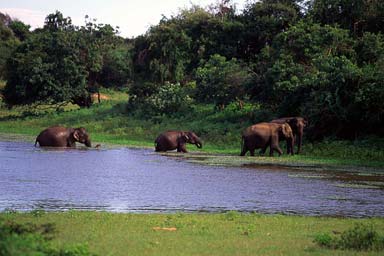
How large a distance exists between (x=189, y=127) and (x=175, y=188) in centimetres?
2027

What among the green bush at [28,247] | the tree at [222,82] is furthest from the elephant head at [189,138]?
the green bush at [28,247]

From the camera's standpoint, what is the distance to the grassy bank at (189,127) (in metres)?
27.8

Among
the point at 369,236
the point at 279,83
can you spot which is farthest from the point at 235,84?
the point at 369,236

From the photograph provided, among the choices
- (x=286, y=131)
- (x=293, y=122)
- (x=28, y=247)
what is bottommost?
(x=28, y=247)

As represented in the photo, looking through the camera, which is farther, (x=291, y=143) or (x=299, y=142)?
(x=299, y=142)

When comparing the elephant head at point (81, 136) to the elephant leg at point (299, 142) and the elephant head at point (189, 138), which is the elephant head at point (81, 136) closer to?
the elephant head at point (189, 138)

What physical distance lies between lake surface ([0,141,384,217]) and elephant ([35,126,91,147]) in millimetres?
6588

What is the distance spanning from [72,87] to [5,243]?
43112 mm

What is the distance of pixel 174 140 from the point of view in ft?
106

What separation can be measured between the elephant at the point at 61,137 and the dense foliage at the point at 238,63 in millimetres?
8015

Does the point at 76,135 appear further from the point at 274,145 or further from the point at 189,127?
the point at 274,145

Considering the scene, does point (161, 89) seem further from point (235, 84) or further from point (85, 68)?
point (85, 68)

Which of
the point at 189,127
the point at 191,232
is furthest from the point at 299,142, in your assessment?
the point at 191,232

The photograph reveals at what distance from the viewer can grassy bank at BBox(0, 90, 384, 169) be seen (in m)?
27.8
